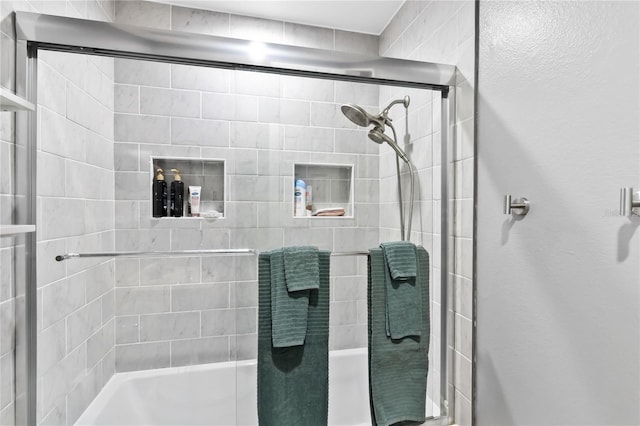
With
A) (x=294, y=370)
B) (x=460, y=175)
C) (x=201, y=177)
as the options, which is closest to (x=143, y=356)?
(x=294, y=370)

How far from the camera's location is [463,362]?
1.38m

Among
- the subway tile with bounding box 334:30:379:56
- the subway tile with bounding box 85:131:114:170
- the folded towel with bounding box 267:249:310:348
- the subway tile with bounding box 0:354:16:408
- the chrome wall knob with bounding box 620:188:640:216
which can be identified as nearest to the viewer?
the chrome wall knob with bounding box 620:188:640:216

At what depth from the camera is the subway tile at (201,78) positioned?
1.27 m

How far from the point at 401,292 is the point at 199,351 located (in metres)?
0.85

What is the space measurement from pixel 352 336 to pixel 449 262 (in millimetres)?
509

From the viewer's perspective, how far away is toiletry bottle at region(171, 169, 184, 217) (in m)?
1.31

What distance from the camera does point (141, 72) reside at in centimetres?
126

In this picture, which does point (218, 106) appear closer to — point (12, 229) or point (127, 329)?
point (12, 229)

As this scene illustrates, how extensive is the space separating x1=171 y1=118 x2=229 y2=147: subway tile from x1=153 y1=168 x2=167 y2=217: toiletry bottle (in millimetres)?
148

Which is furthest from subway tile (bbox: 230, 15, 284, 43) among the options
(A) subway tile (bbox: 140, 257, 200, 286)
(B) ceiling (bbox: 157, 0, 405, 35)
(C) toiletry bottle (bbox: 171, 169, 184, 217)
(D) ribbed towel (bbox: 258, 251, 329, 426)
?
(D) ribbed towel (bbox: 258, 251, 329, 426)

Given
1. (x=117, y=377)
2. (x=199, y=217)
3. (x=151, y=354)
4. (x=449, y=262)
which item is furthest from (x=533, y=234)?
(x=117, y=377)

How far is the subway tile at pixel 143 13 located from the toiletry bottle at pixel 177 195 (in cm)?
114

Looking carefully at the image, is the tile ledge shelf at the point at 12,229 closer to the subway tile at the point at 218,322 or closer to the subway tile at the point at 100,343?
the subway tile at the point at 100,343

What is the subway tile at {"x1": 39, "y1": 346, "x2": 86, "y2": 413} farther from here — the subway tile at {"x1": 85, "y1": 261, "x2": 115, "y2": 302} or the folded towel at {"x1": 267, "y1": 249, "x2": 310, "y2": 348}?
the folded towel at {"x1": 267, "y1": 249, "x2": 310, "y2": 348}
